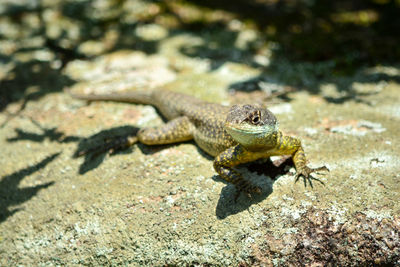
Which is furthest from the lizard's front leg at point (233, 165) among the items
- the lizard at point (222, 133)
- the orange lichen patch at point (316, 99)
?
the orange lichen patch at point (316, 99)

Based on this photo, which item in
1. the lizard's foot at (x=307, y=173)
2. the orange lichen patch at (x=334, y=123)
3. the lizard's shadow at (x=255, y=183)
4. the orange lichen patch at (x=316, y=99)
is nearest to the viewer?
the lizard's shadow at (x=255, y=183)

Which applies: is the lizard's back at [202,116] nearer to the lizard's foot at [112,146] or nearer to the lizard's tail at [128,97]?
the lizard's tail at [128,97]

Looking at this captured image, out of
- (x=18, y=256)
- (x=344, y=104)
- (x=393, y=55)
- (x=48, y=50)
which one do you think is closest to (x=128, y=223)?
(x=18, y=256)

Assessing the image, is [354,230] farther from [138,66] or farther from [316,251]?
[138,66]

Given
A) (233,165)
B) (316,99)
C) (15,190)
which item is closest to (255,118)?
(233,165)

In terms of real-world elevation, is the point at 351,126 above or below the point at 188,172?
above

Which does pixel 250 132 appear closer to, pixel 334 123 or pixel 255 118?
pixel 255 118
